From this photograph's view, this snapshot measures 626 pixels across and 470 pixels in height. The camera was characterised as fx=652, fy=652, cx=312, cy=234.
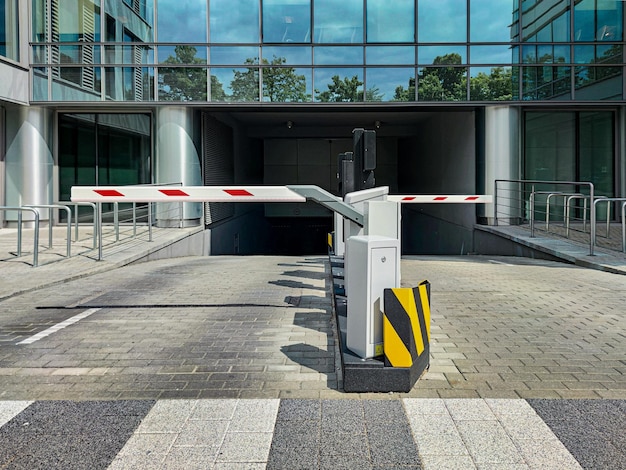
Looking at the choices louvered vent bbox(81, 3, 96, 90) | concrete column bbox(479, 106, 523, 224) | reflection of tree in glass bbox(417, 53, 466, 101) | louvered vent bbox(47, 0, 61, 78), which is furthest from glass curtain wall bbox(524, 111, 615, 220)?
louvered vent bbox(47, 0, 61, 78)

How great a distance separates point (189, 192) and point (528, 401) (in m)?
3.67

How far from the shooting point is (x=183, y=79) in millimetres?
18078

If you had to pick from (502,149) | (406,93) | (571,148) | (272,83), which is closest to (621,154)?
(571,148)

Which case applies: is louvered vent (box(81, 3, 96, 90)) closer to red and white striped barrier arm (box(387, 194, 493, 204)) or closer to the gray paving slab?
red and white striped barrier arm (box(387, 194, 493, 204))

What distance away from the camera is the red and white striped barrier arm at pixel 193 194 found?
6.17 m

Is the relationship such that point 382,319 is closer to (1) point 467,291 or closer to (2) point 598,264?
(1) point 467,291

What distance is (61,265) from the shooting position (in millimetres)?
11203

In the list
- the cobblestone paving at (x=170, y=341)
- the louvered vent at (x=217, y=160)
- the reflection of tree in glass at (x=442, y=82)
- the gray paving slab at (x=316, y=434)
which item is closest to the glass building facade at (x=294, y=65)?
the reflection of tree in glass at (x=442, y=82)

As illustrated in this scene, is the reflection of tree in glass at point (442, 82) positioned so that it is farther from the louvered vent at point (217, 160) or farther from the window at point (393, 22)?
the louvered vent at point (217, 160)

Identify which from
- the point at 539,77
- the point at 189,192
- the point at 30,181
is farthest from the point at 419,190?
the point at 189,192

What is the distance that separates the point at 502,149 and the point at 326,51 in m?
5.69

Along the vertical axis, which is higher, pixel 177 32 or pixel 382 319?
pixel 177 32

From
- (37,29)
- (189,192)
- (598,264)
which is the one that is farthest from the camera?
(37,29)

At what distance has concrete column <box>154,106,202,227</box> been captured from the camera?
58.7ft
